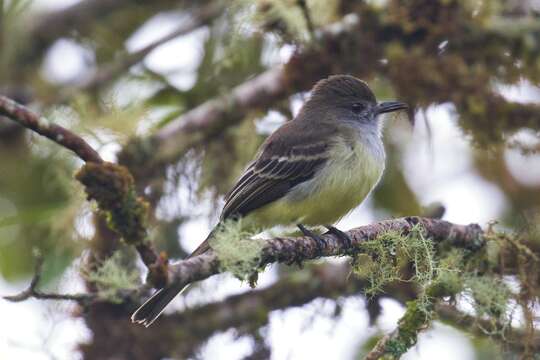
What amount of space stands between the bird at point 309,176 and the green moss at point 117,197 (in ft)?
6.31

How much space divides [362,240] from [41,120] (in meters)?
1.85

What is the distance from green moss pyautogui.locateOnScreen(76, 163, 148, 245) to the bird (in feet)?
6.31

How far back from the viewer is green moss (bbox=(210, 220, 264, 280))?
11.0 feet

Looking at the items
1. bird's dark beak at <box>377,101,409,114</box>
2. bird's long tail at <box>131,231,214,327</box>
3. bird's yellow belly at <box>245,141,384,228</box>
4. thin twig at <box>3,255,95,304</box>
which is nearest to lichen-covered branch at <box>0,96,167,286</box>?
thin twig at <box>3,255,95,304</box>

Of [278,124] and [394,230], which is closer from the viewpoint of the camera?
[394,230]

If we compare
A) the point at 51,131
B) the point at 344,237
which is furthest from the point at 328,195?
the point at 51,131

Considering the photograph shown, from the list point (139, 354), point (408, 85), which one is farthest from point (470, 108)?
point (139, 354)

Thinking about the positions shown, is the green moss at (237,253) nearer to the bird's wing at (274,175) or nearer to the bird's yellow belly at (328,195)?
the bird's yellow belly at (328,195)

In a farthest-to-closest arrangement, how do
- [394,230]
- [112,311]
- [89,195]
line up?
[112,311] < [394,230] < [89,195]

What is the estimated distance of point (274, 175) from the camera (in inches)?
226

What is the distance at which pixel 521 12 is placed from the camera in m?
6.83

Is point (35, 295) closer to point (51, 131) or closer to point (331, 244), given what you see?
point (51, 131)

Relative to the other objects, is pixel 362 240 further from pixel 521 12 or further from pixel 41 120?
pixel 521 12

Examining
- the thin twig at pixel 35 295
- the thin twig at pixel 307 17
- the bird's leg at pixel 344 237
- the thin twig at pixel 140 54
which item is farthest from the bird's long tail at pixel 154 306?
the thin twig at pixel 140 54
